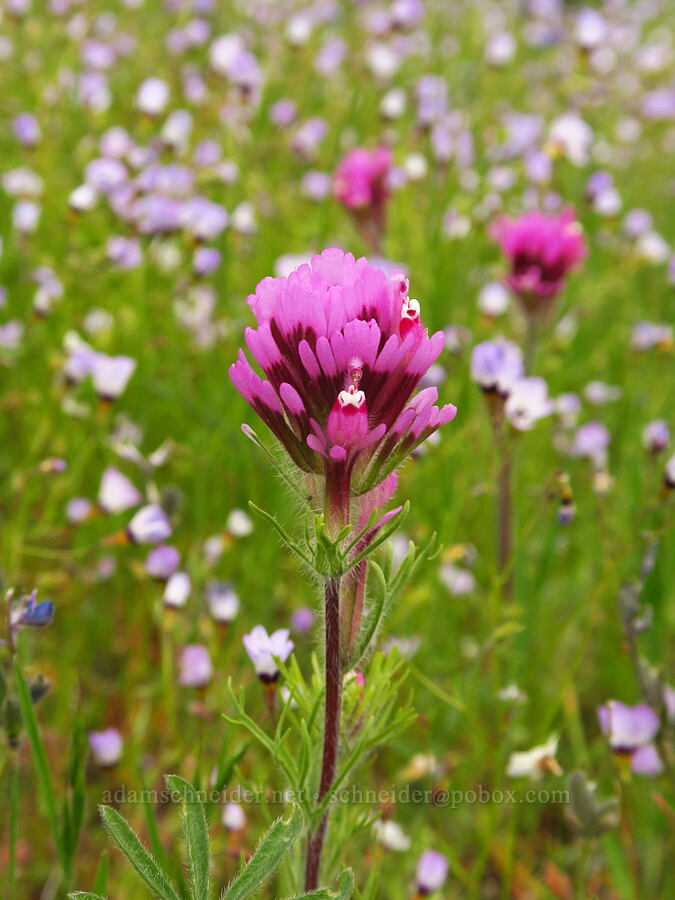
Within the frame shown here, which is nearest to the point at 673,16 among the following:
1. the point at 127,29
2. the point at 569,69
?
the point at 569,69

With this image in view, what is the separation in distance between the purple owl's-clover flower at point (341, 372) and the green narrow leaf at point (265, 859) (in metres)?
0.32

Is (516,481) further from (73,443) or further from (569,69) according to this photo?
(569,69)

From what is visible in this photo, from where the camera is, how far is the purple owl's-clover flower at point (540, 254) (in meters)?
2.13

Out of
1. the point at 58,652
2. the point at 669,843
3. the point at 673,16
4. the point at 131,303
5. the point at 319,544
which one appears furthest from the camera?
the point at 673,16

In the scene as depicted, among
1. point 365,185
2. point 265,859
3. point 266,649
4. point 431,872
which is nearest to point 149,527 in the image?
point 266,649

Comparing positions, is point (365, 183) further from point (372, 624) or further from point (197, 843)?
point (197, 843)

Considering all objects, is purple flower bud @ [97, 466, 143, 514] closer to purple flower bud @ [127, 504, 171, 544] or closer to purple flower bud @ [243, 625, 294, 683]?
purple flower bud @ [127, 504, 171, 544]

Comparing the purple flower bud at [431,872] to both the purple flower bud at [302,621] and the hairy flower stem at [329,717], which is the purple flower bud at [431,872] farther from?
the purple flower bud at [302,621]

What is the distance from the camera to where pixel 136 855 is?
0.93 metres

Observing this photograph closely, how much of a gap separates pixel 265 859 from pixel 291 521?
151 cm

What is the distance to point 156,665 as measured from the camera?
2.29m

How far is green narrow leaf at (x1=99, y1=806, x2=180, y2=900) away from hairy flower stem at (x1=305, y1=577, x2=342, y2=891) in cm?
19

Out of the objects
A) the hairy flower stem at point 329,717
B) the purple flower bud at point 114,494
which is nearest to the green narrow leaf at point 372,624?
the hairy flower stem at point 329,717

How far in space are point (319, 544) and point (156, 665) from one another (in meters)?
1.54
